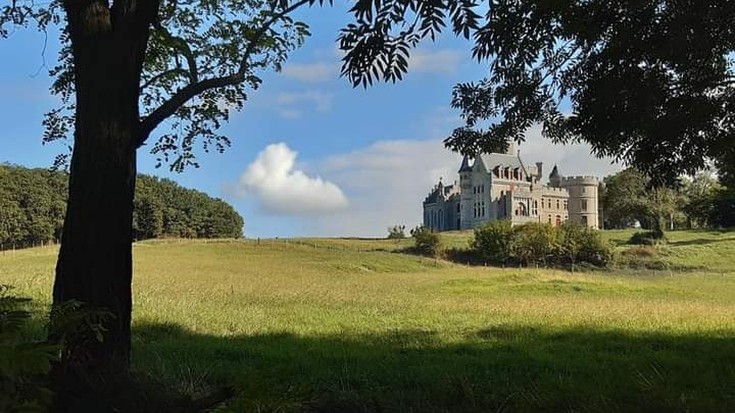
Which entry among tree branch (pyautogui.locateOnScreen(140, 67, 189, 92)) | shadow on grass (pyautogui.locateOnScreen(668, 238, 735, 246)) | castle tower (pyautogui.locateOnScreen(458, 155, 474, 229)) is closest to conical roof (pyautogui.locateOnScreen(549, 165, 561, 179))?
castle tower (pyautogui.locateOnScreen(458, 155, 474, 229))

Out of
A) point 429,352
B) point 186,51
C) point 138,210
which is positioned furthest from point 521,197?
point 186,51

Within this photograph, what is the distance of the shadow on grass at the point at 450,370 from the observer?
18.2ft

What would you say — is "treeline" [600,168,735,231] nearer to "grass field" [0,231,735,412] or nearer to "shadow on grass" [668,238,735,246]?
"shadow on grass" [668,238,735,246]

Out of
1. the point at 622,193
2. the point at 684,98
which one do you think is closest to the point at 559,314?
the point at 684,98

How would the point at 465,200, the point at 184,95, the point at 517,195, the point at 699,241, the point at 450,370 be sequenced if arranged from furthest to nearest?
the point at 465,200, the point at 517,195, the point at 699,241, the point at 450,370, the point at 184,95

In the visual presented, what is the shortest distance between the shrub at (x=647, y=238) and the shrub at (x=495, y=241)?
2158 centimetres

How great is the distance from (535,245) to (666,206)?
2860 centimetres

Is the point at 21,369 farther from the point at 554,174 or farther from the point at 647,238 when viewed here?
the point at 554,174

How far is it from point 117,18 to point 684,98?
4950mm

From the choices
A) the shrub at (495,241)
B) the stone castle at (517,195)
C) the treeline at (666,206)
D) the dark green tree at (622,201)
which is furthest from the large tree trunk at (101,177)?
the stone castle at (517,195)

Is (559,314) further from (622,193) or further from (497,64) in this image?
(622,193)

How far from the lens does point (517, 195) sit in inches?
3691

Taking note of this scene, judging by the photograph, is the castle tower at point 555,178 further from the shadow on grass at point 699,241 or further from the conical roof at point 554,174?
the shadow on grass at point 699,241

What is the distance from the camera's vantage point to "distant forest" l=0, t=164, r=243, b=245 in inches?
2805
